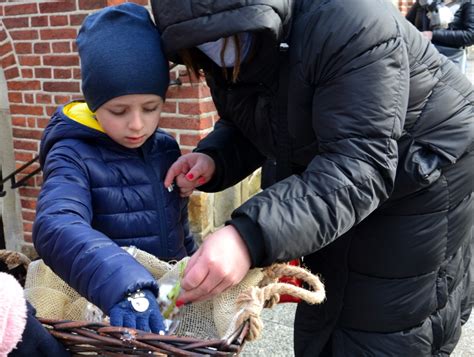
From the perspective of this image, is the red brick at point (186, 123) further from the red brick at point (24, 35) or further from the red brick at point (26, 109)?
the red brick at point (24, 35)

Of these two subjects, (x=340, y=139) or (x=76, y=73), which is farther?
(x=76, y=73)

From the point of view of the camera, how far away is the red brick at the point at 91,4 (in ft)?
10.2

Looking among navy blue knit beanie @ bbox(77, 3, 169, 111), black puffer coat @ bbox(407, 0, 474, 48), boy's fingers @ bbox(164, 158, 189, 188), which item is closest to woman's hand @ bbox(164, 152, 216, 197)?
boy's fingers @ bbox(164, 158, 189, 188)

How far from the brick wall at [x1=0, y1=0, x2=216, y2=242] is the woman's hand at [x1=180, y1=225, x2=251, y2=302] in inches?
80.7

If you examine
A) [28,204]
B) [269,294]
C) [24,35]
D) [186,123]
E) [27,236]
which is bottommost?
[27,236]

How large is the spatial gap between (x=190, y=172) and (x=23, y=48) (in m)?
2.22

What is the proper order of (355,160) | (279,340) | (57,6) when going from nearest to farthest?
1. (355,160)
2. (279,340)
3. (57,6)

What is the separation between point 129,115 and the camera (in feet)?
5.23

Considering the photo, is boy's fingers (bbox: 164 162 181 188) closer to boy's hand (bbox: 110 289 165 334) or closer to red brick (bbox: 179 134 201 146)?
boy's hand (bbox: 110 289 165 334)

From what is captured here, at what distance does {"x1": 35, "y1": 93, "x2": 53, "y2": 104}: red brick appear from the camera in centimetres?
347

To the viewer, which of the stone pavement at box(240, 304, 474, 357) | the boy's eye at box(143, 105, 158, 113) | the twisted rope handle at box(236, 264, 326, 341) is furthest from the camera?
the stone pavement at box(240, 304, 474, 357)

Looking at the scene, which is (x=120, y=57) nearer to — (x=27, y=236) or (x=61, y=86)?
(x=61, y=86)

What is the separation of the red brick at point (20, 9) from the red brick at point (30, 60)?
27 cm

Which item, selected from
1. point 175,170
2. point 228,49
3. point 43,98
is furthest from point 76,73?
point 228,49
